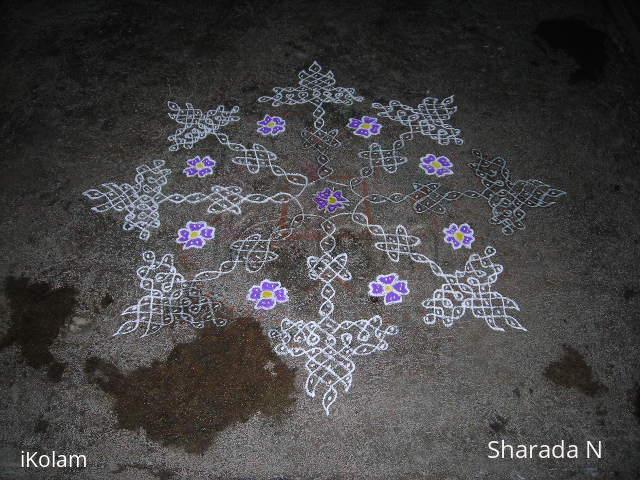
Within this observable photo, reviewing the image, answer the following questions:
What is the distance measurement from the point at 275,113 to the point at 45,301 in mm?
1498

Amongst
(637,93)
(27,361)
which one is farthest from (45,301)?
(637,93)

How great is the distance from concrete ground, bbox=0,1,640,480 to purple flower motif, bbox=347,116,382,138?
0.15 feet

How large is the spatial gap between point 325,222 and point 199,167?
741 mm

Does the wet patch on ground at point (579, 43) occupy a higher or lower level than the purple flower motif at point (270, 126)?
higher

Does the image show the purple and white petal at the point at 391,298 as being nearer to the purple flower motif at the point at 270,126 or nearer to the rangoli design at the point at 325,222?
the rangoli design at the point at 325,222

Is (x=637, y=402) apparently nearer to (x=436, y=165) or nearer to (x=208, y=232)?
(x=436, y=165)

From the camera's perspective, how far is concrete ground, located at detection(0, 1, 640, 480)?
6.15 ft

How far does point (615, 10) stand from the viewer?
331 centimetres

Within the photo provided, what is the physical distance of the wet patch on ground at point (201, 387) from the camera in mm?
1903

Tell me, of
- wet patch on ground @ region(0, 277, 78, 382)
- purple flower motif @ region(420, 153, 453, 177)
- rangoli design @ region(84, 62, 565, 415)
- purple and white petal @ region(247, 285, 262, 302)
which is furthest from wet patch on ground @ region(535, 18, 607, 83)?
wet patch on ground @ region(0, 277, 78, 382)

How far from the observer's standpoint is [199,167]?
8.45 ft

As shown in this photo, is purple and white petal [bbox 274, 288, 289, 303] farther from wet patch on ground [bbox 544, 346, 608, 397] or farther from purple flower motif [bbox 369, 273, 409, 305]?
wet patch on ground [bbox 544, 346, 608, 397]

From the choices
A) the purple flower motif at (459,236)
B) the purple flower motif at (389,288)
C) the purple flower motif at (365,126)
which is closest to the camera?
the purple flower motif at (389,288)

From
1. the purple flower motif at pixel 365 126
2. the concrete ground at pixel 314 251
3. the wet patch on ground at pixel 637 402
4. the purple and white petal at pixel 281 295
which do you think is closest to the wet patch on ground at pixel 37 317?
the concrete ground at pixel 314 251
